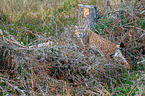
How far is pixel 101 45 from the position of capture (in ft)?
11.5

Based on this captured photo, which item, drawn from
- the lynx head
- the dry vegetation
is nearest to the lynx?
the lynx head

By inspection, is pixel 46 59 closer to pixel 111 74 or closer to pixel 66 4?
pixel 111 74

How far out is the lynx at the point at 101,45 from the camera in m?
3.30

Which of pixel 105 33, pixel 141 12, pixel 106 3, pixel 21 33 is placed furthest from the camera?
pixel 106 3

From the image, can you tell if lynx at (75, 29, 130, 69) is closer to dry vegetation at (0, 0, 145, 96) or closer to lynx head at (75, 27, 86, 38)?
lynx head at (75, 27, 86, 38)

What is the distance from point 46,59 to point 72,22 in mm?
2087

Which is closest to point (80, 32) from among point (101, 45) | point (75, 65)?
point (101, 45)

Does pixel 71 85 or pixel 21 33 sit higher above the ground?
pixel 21 33

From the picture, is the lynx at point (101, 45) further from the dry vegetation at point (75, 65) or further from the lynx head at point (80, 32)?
the dry vegetation at point (75, 65)

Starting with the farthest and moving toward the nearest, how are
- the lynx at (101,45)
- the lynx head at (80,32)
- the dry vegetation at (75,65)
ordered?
the lynx head at (80,32), the lynx at (101,45), the dry vegetation at (75,65)

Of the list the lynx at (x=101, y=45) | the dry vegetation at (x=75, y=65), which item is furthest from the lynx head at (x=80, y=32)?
the dry vegetation at (x=75, y=65)

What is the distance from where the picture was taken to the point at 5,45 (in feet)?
10.3

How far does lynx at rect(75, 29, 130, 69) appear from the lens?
3299 millimetres

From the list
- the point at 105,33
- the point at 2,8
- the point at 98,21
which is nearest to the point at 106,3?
the point at 98,21
